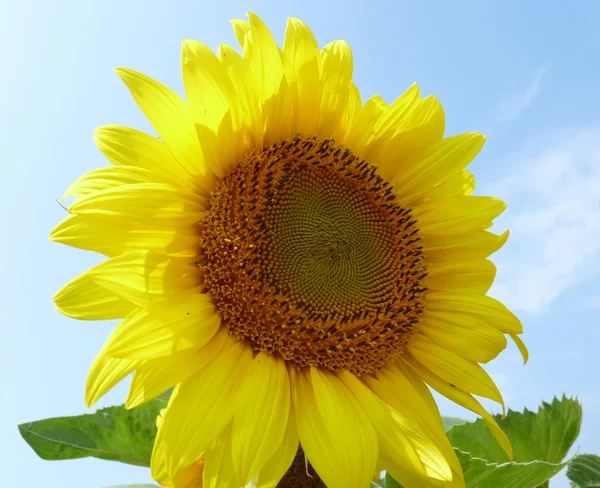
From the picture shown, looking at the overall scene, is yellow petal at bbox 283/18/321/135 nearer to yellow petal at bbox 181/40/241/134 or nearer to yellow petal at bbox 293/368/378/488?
yellow petal at bbox 181/40/241/134

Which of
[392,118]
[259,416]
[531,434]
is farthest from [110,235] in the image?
[531,434]

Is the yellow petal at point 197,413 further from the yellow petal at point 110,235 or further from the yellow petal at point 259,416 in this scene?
the yellow petal at point 110,235

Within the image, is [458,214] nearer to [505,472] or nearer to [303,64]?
[303,64]

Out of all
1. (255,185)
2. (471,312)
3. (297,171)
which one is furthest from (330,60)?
(471,312)

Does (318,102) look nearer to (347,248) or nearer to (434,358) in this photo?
(347,248)

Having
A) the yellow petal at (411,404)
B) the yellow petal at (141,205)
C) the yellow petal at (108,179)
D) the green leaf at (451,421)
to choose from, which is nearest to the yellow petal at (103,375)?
the yellow petal at (141,205)

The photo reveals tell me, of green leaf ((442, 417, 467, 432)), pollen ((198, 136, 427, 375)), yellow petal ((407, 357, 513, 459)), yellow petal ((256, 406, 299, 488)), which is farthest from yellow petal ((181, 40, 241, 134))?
green leaf ((442, 417, 467, 432))
